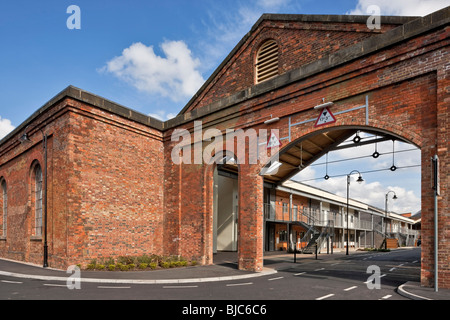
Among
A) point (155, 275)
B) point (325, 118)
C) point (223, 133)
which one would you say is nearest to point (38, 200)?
point (155, 275)

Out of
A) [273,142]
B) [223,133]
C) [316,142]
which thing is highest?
[316,142]

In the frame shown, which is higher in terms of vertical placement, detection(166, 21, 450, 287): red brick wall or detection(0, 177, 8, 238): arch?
detection(166, 21, 450, 287): red brick wall

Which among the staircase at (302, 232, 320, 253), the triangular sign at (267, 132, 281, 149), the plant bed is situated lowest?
the staircase at (302, 232, 320, 253)

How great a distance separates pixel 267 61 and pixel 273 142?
13.2 feet

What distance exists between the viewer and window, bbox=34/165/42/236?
17877 mm

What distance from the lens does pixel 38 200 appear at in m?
18.4

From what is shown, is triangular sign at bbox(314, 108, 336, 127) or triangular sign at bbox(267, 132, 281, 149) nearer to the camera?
triangular sign at bbox(314, 108, 336, 127)

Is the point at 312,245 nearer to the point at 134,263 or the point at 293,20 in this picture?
the point at 134,263

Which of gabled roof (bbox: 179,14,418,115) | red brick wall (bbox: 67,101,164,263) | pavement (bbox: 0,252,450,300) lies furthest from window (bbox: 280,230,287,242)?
gabled roof (bbox: 179,14,418,115)

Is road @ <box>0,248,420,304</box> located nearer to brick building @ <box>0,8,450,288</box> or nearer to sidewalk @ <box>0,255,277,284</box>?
sidewalk @ <box>0,255,277,284</box>

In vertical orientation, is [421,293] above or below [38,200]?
below

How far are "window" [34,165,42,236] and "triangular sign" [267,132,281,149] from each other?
43.6 feet

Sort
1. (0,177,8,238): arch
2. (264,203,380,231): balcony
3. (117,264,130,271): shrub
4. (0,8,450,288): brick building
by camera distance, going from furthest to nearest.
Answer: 1. (264,203,380,231): balcony
2. (0,177,8,238): arch
3. (117,264,130,271): shrub
4. (0,8,450,288): brick building
